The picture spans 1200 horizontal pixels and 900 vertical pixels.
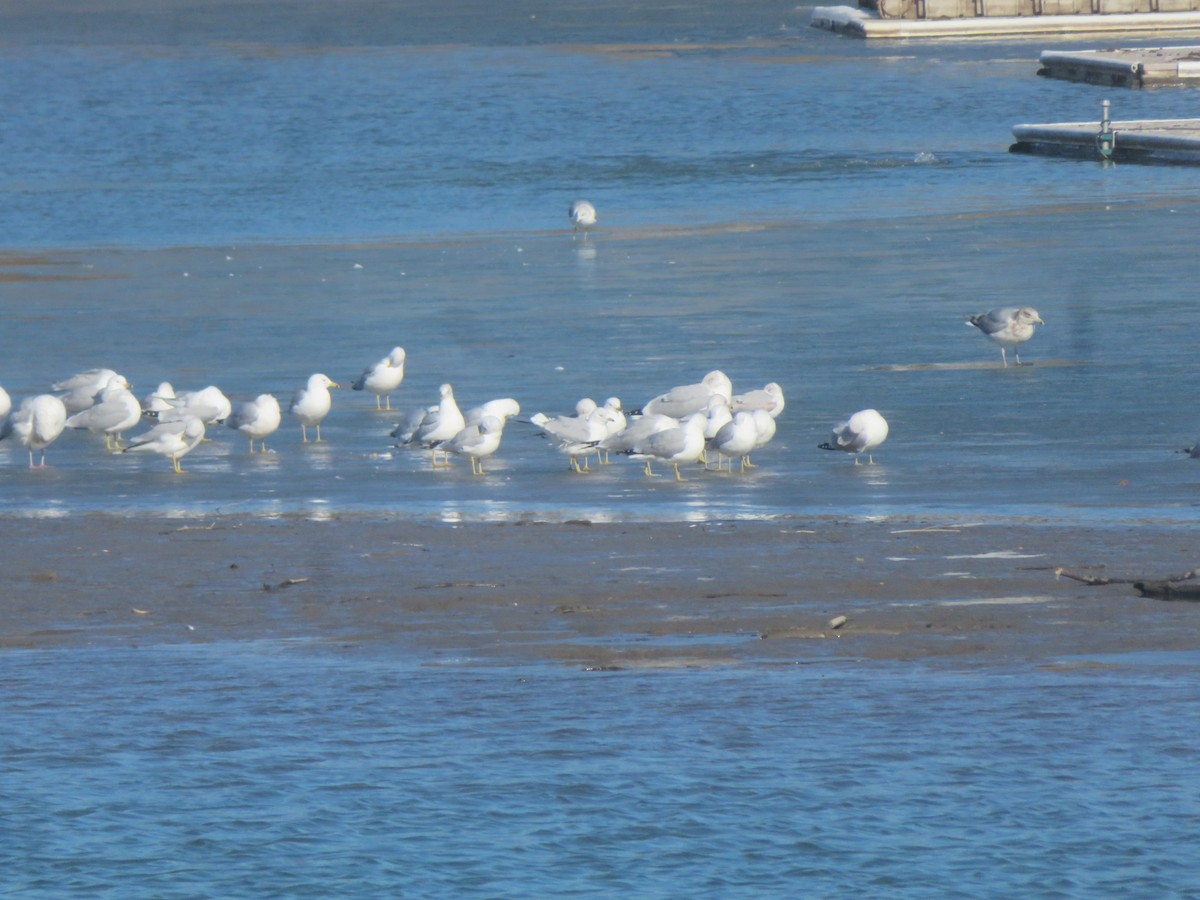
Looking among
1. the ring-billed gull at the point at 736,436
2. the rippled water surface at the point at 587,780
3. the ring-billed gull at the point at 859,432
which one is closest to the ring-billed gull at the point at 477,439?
the ring-billed gull at the point at 736,436

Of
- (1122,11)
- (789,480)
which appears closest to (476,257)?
(789,480)

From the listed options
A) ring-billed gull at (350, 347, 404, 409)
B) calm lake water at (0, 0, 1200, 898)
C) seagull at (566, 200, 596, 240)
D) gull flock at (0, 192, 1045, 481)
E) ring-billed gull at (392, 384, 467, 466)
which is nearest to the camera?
calm lake water at (0, 0, 1200, 898)

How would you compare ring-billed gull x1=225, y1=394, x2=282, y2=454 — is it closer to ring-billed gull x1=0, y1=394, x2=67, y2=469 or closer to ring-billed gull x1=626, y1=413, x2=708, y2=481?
ring-billed gull x1=0, y1=394, x2=67, y2=469

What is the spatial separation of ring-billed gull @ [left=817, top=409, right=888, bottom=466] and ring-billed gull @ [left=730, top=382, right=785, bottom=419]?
1090mm

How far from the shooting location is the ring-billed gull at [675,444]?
12.6 metres

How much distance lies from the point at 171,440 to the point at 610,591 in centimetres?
453

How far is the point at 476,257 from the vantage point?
26000mm

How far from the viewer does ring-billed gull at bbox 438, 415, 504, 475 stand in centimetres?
1307

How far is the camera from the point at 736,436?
12570 mm

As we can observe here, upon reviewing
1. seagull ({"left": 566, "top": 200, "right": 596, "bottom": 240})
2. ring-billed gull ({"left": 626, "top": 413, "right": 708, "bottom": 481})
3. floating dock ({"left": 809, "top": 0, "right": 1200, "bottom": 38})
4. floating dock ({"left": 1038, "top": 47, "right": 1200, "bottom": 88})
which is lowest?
ring-billed gull ({"left": 626, "top": 413, "right": 708, "bottom": 481})

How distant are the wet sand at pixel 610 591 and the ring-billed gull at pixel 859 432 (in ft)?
5.06

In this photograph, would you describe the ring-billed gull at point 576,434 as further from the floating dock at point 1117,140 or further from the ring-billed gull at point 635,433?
the floating dock at point 1117,140

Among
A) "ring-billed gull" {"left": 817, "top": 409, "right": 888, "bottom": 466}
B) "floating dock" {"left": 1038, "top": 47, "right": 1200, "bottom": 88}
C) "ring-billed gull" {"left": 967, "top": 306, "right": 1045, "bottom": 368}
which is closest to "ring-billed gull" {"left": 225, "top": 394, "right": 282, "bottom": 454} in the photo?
"ring-billed gull" {"left": 817, "top": 409, "right": 888, "bottom": 466}

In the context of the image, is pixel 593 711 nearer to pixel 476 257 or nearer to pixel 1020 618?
pixel 1020 618
